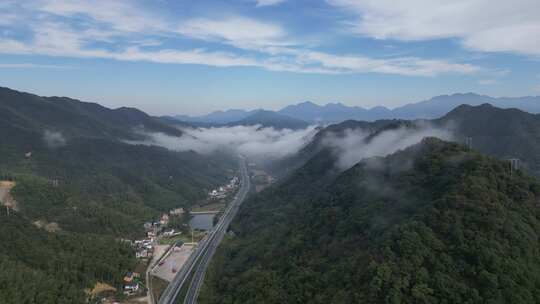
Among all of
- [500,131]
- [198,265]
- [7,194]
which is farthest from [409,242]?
[500,131]

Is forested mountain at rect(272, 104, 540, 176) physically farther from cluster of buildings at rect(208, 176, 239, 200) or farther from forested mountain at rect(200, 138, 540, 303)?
cluster of buildings at rect(208, 176, 239, 200)

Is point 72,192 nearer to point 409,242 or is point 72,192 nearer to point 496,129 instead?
point 409,242

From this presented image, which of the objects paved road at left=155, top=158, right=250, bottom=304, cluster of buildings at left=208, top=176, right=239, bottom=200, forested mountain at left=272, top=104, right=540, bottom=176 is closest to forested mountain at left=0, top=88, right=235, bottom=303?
cluster of buildings at left=208, top=176, right=239, bottom=200

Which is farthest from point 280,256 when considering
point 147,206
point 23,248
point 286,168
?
point 286,168

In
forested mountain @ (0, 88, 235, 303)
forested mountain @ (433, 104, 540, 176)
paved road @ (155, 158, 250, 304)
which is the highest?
forested mountain @ (433, 104, 540, 176)

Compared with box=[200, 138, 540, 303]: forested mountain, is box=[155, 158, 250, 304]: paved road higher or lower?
lower

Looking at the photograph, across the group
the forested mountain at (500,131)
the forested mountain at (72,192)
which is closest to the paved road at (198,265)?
the forested mountain at (72,192)

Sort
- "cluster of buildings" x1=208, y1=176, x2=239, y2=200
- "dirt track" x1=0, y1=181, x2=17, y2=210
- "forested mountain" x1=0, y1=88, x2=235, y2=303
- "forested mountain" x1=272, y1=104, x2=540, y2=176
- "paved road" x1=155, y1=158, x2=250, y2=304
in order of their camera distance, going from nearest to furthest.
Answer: "forested mountain" x1=0, y1=88, x2=235, y2=303, "paved road" x1=155, y1=158, x2=250, y2=304, "dirt track" x1=0, y1=181, x2=17, y2=210, "forested mountain" x1=272, y1=104, x2=540, y2=176, "cluster of buildings" x1=208, y1=176, x2=239, y2=200

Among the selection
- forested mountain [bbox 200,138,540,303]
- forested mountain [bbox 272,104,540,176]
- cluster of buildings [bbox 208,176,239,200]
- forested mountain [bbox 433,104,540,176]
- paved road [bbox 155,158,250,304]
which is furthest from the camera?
cluster of buildings [bbox 208,176,239,200]
